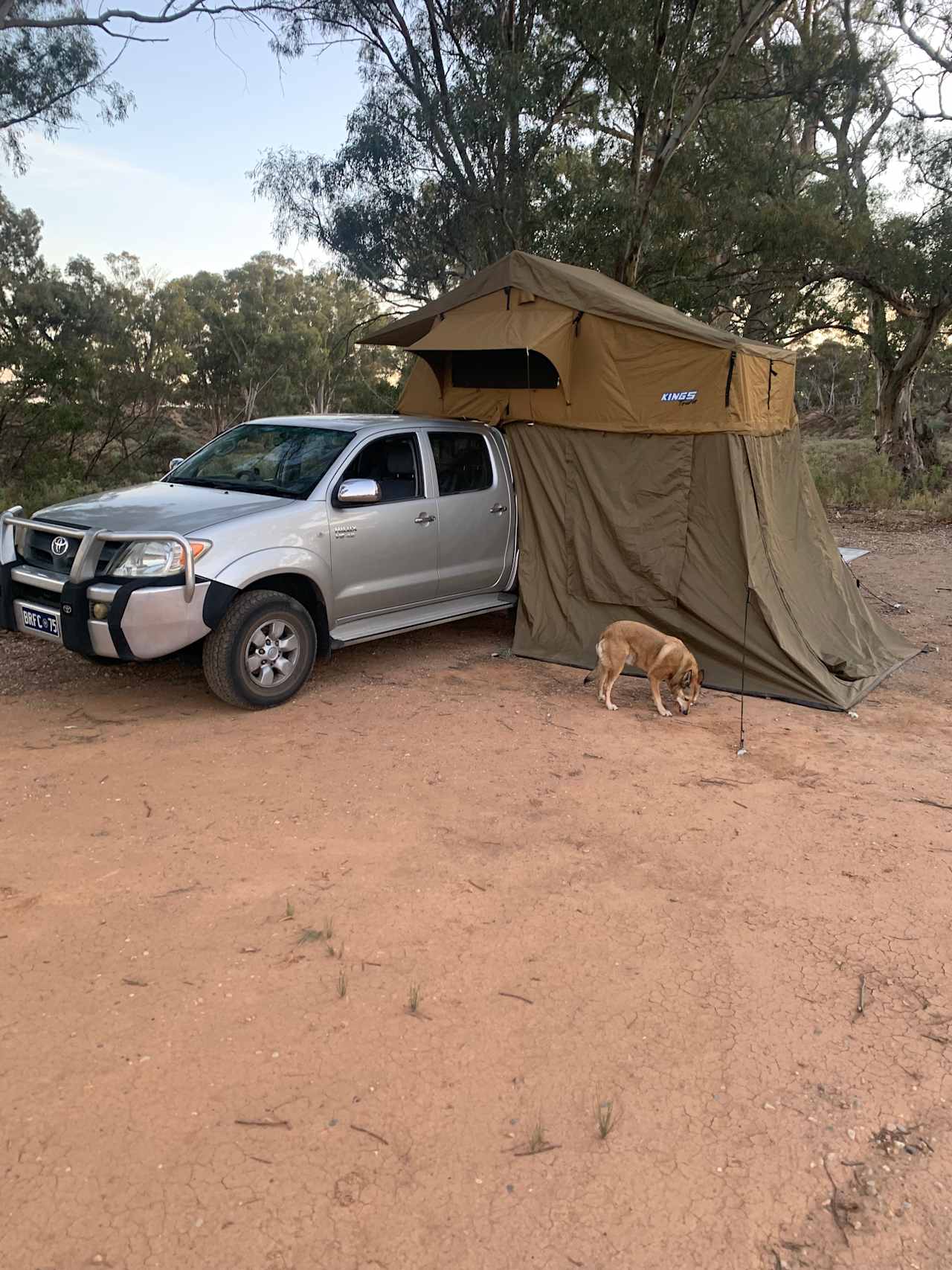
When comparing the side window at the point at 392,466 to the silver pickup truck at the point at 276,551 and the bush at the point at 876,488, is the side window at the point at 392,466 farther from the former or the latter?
the bush at the point at 876,488

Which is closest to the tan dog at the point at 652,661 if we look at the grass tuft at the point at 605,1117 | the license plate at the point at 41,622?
the license plate at the point at 41,622

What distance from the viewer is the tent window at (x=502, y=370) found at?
24.7 feet

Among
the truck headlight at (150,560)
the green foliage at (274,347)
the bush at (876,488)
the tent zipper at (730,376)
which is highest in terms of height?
the green foliage at (274,347)

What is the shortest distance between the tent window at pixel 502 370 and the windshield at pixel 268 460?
158 cm

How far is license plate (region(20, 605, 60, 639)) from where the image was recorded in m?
5.42

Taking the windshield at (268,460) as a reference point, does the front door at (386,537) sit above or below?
below

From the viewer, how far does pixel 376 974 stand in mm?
3193

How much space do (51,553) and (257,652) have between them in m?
1.43

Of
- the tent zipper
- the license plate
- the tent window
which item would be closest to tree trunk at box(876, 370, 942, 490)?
the tent window

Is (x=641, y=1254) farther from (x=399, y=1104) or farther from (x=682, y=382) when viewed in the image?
(x=682, y=382)

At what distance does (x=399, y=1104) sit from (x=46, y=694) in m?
4.36

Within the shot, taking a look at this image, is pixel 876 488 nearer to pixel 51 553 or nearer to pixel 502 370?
pixel 502 370

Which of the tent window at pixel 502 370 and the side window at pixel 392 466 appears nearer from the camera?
the side window at pixel 392 466

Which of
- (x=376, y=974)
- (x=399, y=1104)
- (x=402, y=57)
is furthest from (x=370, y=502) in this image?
(x=402, y=57)
